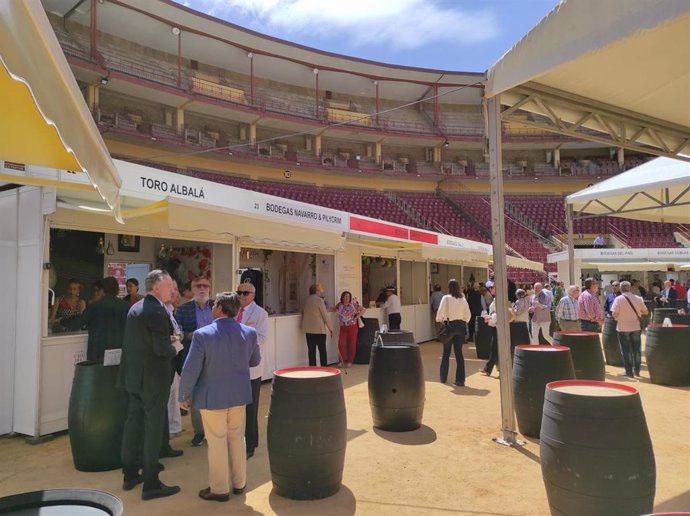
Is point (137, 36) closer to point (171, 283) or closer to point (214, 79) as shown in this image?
point (214, 79)

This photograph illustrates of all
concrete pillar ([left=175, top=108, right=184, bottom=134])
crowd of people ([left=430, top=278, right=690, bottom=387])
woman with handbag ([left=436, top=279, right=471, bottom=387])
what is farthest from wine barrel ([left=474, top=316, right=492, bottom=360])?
concrete pillar ([left=175, top=108, right=184, bottom=134])

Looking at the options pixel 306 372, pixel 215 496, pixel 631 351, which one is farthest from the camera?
pixel 631 351

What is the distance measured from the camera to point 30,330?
4.72 meters

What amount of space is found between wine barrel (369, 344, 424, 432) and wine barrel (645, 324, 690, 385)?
4102 millimetres

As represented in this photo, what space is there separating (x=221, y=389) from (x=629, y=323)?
6.58m

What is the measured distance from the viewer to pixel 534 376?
15.1ft

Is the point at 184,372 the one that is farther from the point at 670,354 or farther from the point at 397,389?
the point at 670,354

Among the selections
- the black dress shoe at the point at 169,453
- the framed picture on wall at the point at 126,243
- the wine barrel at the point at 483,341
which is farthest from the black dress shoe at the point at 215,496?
the wine barrel at the point at 483,341

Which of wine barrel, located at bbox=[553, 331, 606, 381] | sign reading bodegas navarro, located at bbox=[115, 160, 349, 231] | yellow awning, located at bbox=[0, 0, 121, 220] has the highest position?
Result: sign reading bodegas navarro, located at bbox=[115, 160, 349, 231]

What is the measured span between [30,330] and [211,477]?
2646 mm

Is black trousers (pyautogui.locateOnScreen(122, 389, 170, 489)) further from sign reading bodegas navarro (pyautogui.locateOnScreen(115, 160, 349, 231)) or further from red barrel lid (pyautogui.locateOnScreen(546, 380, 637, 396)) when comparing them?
red barrel lid (pyautogui.locateOnScreen(546, 380, 637, 396))

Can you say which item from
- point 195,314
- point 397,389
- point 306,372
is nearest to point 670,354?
point 397,389

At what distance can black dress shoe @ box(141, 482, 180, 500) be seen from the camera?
337 centimetres

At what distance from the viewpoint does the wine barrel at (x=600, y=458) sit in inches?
103
